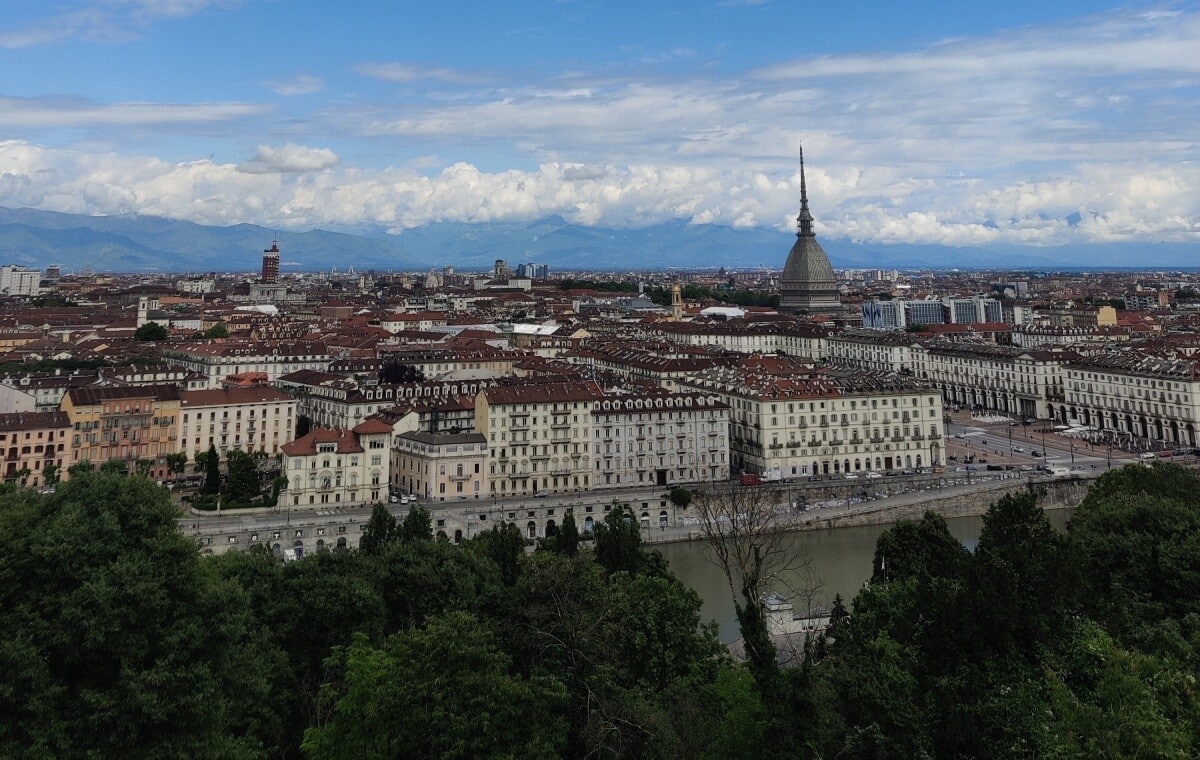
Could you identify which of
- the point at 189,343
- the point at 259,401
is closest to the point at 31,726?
the point at 259,401

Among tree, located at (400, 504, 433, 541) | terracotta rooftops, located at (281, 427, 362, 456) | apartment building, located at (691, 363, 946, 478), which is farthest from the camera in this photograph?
apartment building, located at (691, 363, 946, 478)

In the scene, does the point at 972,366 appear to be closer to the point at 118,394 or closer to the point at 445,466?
the point at 445,466

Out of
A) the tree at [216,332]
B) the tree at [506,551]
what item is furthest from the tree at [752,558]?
the tree at [216,332]

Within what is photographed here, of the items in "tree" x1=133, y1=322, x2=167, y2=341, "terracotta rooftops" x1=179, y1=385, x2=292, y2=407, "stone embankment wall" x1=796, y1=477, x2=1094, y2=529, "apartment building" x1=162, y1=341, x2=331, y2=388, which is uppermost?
"tree" x1=133, y1=322, x2=167, y2=341

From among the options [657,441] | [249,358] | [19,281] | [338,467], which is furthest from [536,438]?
[19,281]

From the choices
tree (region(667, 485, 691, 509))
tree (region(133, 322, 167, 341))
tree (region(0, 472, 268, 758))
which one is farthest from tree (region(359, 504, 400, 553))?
tree (region(133, 322, 167, 341))

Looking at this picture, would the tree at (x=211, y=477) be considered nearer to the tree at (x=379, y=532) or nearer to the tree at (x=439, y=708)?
the tree at (x=379, y=532)

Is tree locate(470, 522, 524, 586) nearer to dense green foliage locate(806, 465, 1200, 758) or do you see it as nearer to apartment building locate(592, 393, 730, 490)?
dense green foliage locate(806, 465, 1200, 758)
